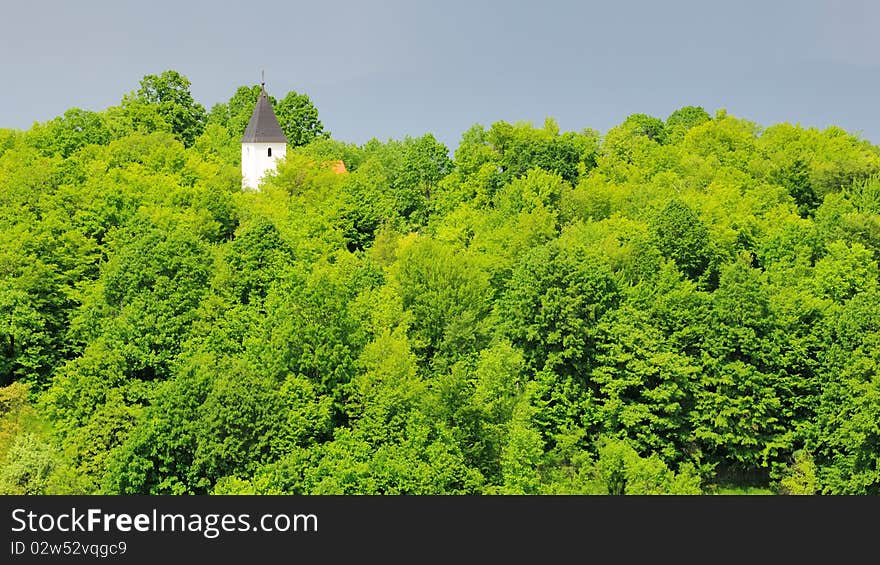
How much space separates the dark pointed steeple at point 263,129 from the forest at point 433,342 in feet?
53.1

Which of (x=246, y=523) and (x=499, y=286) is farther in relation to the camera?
(x=499, y=286)

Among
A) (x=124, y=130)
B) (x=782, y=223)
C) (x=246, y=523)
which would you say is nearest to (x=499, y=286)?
(x=782, y=223)

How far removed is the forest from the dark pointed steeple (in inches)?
637

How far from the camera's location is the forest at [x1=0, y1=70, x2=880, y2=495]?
40.0 meters

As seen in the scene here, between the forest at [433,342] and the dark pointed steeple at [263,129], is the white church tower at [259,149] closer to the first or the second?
the dark pointed steeple at [263,129]

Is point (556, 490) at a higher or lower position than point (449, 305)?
lower

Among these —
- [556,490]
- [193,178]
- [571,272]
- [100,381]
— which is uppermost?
[193,178]

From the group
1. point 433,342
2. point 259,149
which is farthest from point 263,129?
point 433,342

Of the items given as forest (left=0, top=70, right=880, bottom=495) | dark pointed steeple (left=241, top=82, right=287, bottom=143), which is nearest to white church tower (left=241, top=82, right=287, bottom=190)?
dark pointed steeple (left=241, top=82, right=287, bottom=143)

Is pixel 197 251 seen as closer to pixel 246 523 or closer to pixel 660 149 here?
pixel 246 523

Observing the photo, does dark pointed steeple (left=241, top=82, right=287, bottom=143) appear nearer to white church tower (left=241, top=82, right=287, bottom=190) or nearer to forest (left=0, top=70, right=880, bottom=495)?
white church tower (left=241, top=82, right=287, bottom=190)

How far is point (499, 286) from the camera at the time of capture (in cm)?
5722

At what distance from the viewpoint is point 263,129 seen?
87.9 metres

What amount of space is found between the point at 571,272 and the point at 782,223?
23.4m
